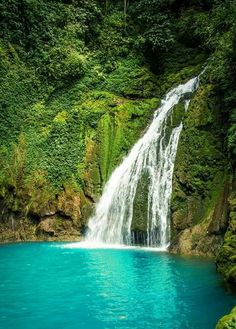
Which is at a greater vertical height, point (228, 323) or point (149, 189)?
point (149, 189)

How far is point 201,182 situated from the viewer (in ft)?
54.0

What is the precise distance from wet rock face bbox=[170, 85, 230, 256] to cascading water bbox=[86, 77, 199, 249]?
67cm

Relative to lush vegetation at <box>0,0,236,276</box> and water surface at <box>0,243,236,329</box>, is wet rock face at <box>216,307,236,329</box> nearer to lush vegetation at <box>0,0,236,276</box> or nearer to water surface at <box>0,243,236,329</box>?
water surface at <box>0,243,236,329</box>

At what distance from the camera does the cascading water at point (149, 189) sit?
55.9ft

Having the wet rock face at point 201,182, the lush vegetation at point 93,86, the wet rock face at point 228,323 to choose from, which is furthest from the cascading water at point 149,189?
the wet rock face at point 228,323

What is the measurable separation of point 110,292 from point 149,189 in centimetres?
789

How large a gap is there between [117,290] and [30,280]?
2.62 meters

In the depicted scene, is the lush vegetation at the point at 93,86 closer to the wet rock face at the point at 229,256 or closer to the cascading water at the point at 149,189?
the cascading water at the point at 149,189

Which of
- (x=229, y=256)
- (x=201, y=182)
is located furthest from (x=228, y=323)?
(x=201, y=182)

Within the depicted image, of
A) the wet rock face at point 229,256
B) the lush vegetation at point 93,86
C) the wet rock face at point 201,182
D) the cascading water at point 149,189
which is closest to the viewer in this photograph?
the wet rock face at point 229,256

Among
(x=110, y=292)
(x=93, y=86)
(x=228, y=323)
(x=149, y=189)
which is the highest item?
(x=93, y=86)

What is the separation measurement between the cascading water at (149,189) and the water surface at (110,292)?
6.45ft

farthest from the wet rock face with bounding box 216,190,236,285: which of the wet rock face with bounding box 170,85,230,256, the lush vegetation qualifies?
the lush vegetation

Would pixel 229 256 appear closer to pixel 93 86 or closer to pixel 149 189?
pixel 149 189
